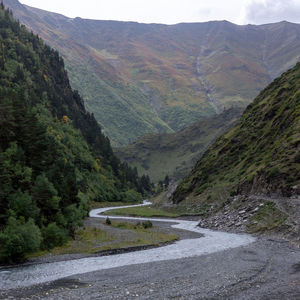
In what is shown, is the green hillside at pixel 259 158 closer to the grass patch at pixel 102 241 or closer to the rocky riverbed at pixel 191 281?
the grass patch at pixel 102 241

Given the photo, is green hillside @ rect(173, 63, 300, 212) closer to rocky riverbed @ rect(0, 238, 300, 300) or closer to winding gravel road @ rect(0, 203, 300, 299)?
winding gravel road @ rect(0, 203, 300, 299)

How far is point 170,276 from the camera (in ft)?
107

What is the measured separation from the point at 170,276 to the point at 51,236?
778 inches

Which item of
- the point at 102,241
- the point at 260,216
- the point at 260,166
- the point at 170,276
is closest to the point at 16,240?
the point at 170,276

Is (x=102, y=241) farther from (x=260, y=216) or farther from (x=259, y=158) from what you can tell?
(x=259, y=158)

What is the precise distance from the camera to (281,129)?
93562mm

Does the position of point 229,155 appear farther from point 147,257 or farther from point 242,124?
point 147,257

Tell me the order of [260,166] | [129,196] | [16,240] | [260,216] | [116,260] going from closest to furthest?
[16,240] < [116,260] < [260,216] < [260,166] < [129,196]

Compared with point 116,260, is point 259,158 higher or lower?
higher

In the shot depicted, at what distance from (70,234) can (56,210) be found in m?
4.42

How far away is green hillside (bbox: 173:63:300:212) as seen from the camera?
69.6 metres

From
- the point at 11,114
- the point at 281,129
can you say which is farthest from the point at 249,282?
the point at 281,129

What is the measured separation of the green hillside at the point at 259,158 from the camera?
69562 millimetres

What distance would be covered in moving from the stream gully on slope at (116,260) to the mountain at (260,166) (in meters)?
9.04
